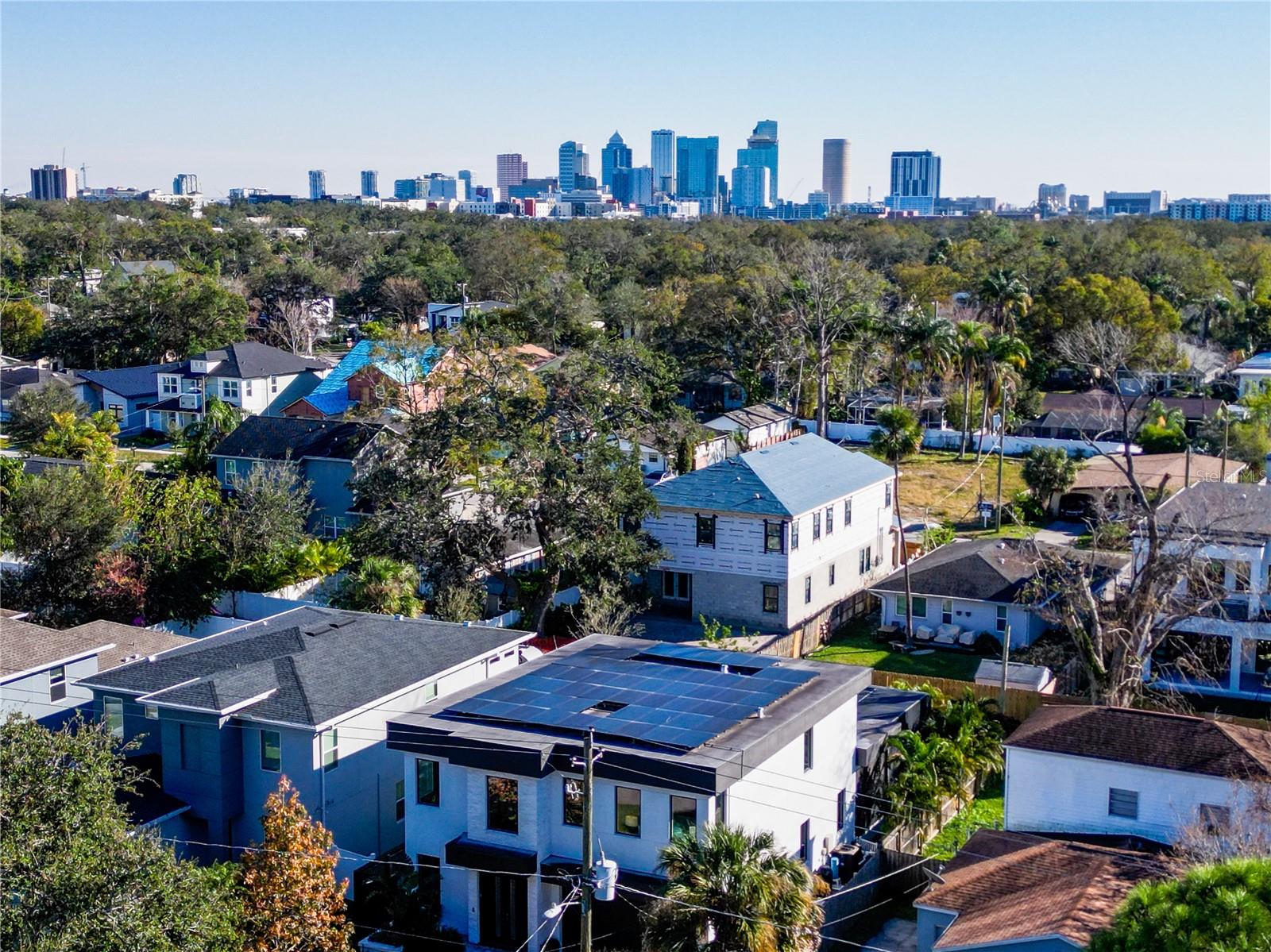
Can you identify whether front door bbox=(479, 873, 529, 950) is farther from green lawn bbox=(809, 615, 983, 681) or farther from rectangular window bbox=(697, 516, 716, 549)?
rectangular window bbox=(697, 516, 716, 549)

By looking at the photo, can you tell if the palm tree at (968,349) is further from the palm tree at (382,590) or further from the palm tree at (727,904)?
the palm tree at (727,904)

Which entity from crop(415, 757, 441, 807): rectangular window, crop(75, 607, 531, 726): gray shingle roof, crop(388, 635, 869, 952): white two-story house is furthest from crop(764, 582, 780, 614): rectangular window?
crop(415, 757, 441, 807): rectangular window

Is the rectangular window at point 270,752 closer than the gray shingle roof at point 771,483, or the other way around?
the rectangular window at point 270,752

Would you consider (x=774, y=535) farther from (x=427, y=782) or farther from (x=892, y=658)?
(x=427, y=782)

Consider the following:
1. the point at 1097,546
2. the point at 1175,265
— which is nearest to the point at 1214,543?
the point at 1097,546

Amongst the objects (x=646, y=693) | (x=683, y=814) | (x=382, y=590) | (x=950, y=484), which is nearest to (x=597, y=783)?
(x=683, y=814)

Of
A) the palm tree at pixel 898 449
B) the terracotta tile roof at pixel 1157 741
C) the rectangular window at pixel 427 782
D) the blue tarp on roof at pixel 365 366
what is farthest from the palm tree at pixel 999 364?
the rectangular window at pixel 427 782
